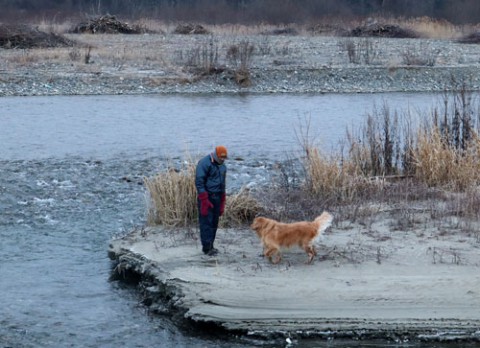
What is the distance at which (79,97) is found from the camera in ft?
100

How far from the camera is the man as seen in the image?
472 inches

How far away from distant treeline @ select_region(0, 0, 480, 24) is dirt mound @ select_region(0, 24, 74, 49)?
1716 centimetres

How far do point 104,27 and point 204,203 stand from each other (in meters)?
39.3

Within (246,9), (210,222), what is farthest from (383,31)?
(210,222)

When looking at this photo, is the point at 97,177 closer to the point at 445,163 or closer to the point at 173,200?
the point at 173,200

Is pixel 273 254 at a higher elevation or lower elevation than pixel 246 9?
lower

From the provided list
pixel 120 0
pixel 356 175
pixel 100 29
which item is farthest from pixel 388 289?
pixel 120 0

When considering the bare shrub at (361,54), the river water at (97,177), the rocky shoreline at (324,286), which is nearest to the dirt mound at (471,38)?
the bare shrub at (361,54)

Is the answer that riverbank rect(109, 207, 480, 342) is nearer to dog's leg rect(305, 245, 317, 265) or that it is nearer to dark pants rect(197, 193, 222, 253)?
dog's leg rect(305, 245, 317, 265)

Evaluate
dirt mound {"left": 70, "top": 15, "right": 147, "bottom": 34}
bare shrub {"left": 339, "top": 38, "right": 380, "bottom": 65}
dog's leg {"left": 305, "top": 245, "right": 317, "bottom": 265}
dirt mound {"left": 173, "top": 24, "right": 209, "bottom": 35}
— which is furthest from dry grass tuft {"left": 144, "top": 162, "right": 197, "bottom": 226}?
dirt mound {"left": 173, "top": 24, "right": 209, "bottom": 35}

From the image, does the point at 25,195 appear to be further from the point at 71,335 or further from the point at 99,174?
the point at 71,335

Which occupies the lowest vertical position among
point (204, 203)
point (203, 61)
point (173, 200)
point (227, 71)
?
point (173, 200)

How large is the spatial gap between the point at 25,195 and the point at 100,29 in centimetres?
3419

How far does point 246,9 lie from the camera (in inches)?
2675
